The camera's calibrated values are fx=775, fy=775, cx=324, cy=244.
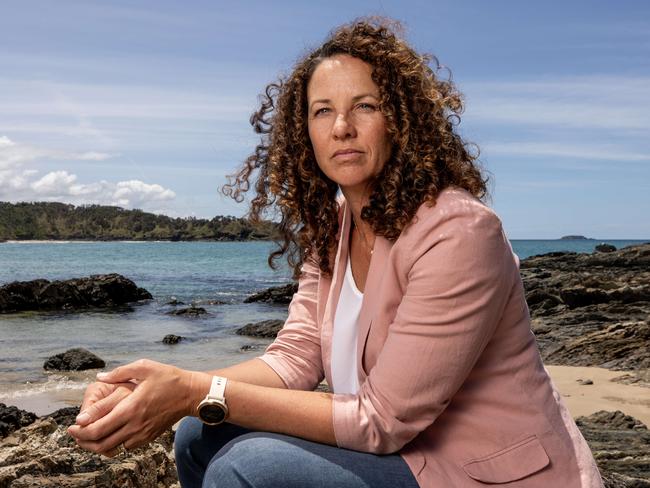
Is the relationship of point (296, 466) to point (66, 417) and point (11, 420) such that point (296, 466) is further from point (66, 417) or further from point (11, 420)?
point (11, 420)

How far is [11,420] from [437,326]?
4.27m

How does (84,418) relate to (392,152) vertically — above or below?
below

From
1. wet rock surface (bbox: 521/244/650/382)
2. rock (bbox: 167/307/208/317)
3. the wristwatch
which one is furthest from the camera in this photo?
rock (bbox: 167/307/208/317)

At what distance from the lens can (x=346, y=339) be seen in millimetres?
2430

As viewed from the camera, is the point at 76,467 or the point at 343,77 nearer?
the point at 343,77

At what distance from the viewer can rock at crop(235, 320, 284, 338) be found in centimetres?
1377

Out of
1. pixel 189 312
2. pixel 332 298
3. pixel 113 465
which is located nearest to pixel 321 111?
pixel 332 298

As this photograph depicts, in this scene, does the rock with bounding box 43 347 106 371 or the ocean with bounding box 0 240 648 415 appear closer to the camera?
the ocean with bounding box 0 240 648 415

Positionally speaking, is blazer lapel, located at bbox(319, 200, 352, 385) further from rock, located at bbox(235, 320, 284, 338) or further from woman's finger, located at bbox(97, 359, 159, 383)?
rock, located at bbox(235, 320, 284, 338)

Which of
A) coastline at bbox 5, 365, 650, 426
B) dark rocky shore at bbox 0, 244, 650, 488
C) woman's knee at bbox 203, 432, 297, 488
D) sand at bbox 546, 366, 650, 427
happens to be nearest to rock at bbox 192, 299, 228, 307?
dark rocky shore at bbox 0, 244, 650, 488

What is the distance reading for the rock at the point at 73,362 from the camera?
391 inches

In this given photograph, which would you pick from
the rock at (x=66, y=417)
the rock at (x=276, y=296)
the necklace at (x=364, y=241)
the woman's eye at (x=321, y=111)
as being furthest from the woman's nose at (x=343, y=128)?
the rock at (x=276, y=296)

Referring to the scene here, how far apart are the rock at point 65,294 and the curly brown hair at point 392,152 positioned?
18004 mm

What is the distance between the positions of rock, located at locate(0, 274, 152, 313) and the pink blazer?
18.8m
